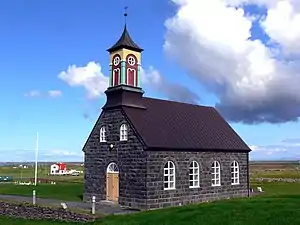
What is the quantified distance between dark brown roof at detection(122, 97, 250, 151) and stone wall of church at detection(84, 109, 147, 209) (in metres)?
1.13

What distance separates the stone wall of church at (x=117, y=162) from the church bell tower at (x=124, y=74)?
1.14 meters

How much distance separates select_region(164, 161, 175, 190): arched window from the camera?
29.9 meters

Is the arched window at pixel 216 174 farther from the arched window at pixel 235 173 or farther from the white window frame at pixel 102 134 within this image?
the white window frame at pixel 102 134

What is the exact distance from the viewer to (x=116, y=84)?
3247cm

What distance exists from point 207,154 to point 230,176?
362 centimetres

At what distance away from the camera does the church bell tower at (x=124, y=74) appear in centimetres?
3177

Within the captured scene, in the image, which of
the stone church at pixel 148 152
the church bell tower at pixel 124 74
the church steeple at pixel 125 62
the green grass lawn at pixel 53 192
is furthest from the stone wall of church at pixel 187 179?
the green grass lawn at pixel 53 192

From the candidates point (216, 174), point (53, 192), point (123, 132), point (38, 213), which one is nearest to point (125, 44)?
point (123, 132)

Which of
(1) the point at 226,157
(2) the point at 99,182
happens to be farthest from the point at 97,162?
(1) the point at 226,157

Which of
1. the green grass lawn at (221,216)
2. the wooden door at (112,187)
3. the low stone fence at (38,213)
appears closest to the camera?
the green grass lawn at (221,216)

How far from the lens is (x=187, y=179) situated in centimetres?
3128

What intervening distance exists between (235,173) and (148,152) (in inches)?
438

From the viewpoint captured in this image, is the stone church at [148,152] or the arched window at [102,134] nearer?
the stone church at [148,152]

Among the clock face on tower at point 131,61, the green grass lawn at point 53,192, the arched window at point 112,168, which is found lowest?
the green grass lawn at point 53,192
